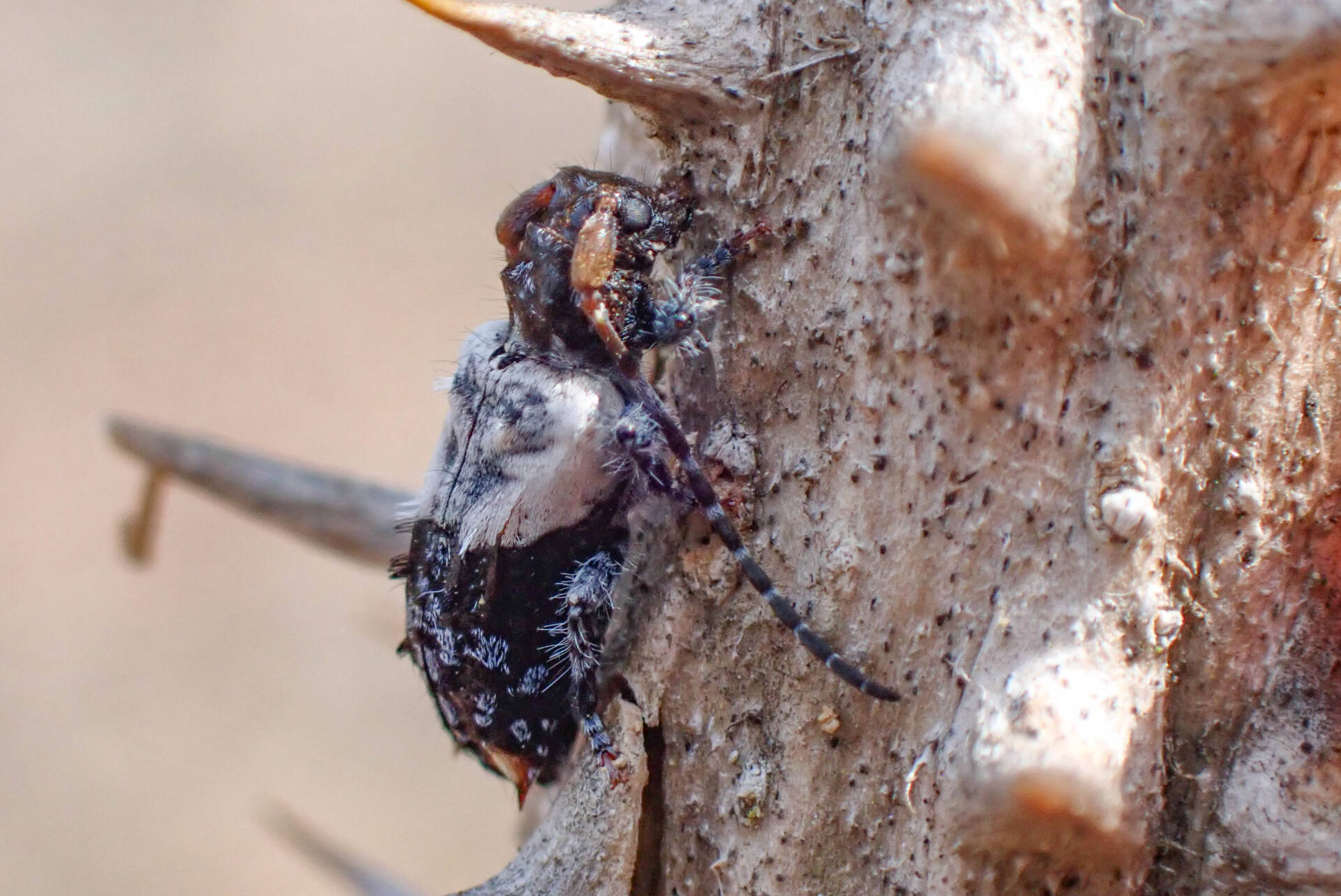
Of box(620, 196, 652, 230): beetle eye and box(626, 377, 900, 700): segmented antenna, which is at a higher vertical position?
box(620, 196, 652, 230): beetle eye

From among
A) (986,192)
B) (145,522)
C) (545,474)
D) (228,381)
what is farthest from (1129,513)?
(228,381)

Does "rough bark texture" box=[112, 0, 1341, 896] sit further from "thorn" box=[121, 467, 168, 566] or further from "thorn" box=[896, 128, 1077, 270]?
"thorn" box=[121, 467, 168, 566]

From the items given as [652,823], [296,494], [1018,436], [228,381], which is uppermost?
[228,381]

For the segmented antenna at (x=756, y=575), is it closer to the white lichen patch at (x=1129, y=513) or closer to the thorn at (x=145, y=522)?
the white lichen patch at (x=1129, y=513)

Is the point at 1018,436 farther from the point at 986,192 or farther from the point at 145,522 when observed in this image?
the point at 145,522

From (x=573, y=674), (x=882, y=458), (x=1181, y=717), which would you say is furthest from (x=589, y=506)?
(x=1181, y=717)

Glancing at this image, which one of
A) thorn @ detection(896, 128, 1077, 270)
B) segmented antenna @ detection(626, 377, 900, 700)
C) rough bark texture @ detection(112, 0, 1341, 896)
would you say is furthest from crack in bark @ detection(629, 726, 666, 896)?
thorn @ detection(896, 128, 1077, 270)

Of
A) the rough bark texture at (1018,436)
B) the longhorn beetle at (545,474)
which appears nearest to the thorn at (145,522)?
the longhorn beetle at (545,474)
